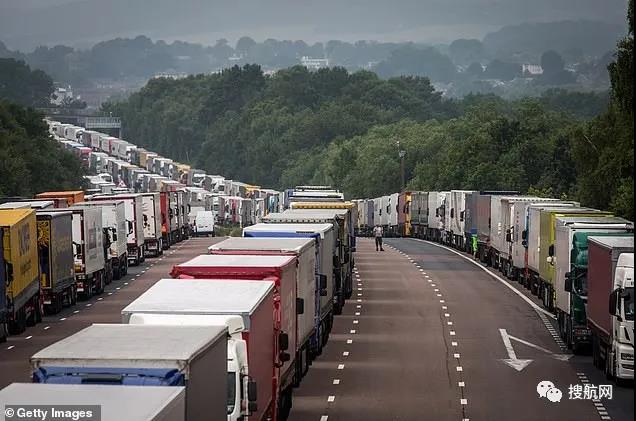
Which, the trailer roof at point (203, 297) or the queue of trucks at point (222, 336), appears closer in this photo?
the queue of trucks at point (222, 336)

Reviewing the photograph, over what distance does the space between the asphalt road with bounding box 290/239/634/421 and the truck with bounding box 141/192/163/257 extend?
73.4 feet

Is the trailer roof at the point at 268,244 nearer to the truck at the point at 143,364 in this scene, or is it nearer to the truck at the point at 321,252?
the truck at the point at 321,252

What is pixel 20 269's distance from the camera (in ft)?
142

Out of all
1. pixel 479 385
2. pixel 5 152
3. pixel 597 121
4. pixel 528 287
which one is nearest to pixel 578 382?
pixel 479 385

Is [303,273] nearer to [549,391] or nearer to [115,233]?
[549,391]

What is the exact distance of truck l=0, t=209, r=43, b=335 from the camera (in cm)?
4197

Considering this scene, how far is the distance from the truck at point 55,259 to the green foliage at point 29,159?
46.7 meters

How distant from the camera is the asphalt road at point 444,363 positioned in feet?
98.7

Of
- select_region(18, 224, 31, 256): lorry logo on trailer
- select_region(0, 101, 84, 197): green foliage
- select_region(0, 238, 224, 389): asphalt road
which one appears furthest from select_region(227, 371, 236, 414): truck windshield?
select_region(0, 101, 84, 197): green foliage

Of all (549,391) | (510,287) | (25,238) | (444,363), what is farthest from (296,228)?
(510,287)

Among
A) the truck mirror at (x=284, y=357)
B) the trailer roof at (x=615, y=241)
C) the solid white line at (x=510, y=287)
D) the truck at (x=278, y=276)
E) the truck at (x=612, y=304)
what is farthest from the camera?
the solid white line at (x=510, y=287)

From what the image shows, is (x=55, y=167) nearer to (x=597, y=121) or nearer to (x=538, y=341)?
(x=597, y=121)

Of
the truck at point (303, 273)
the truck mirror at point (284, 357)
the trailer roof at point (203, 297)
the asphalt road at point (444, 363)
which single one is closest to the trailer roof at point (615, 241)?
the asphalt road at point (444, 363)

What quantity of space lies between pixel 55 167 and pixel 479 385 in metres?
93.8
